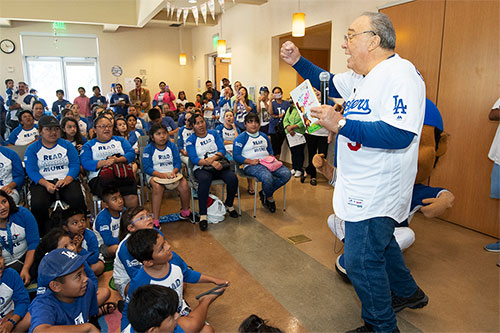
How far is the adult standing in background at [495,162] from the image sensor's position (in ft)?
10.5

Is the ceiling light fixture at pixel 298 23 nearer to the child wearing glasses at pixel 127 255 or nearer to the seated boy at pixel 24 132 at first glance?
the seated boy at pixel 24 132

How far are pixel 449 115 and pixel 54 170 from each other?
13.8 ft

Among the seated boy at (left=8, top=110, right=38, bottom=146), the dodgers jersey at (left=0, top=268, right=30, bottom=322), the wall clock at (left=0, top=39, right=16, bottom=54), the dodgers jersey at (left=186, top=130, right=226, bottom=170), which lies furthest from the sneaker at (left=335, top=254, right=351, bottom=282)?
the wall clock at (left=0, top=39, right=16, bottom=54)

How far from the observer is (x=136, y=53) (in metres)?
11.8

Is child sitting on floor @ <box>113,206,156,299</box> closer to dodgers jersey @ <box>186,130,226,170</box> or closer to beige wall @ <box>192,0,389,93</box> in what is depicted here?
dodgers jersey @ <box>186,130,226,170</box>

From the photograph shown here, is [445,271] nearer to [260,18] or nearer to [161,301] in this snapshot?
[161,301]

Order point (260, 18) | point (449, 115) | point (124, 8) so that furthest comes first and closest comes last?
point (124, 8) → point (260, 18) → point (449, 115)

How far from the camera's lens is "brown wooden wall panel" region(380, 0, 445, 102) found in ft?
12.7

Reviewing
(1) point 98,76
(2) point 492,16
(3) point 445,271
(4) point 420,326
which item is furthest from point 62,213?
(1) point 98,76

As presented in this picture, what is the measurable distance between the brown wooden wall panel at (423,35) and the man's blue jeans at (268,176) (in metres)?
1.93

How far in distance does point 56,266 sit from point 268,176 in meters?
2.69

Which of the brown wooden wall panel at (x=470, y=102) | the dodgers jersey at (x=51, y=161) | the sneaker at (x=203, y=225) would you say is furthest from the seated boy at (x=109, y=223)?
the brown wooden wall panel at (x=470, y=102)

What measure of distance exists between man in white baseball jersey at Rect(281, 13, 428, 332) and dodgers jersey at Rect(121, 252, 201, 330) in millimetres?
958

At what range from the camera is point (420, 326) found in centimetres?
219
